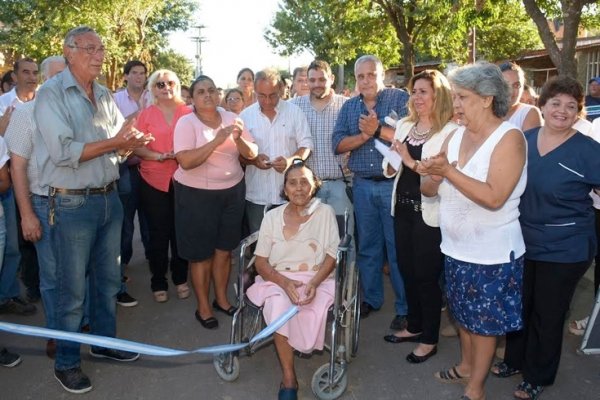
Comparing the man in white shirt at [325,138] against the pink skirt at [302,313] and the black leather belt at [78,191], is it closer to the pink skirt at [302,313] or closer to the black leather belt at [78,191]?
the pink skirt at [302,313]

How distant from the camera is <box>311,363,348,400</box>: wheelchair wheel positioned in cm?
331

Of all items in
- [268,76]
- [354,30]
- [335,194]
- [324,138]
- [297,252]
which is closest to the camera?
[297,252]

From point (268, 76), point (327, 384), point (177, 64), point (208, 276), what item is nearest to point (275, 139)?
point (268, 76)

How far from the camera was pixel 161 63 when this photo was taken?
38.2m

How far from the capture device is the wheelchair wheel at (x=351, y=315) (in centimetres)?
353

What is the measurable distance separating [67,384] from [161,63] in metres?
37.2

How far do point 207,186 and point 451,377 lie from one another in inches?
87.3

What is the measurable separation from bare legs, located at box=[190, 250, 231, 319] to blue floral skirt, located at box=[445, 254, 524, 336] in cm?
214

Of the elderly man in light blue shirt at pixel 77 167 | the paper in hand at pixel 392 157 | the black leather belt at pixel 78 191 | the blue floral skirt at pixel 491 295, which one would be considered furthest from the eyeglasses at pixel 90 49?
the blue floral skirt at pixel 491 295

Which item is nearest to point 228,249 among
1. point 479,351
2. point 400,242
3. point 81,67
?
point 400,242

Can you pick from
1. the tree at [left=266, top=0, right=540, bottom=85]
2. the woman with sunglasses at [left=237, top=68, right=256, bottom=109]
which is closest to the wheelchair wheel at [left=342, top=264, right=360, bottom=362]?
the woman with sunglasses at [left=237, top=68, right=256, bottom=109]

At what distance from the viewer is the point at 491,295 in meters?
2.94

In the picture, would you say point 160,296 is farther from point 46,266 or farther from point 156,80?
point 156,80

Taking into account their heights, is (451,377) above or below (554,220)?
below
